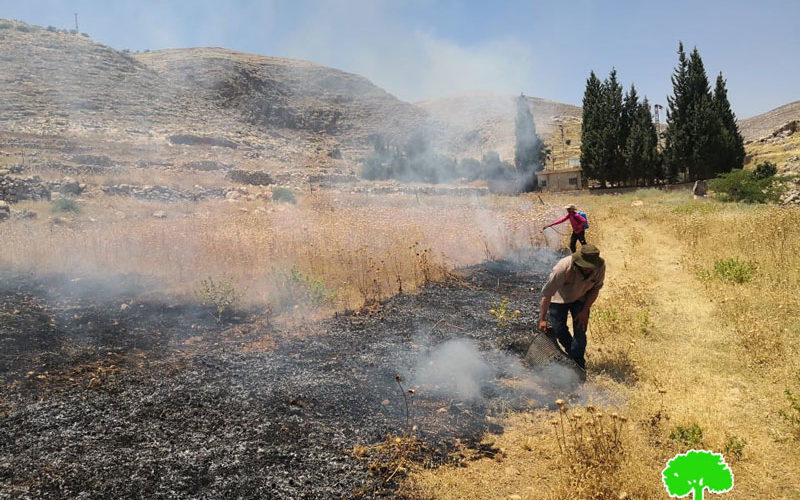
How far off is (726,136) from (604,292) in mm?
22903

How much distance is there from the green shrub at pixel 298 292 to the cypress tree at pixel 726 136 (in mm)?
25857

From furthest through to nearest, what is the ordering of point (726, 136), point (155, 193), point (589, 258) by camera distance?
1. point (726, 136)
2. point (155, 193)
3. point (589, 258)

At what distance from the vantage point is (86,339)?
486cm

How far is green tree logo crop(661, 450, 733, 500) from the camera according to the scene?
1.16m

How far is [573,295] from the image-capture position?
3.90 metres

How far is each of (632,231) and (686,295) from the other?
227 inches

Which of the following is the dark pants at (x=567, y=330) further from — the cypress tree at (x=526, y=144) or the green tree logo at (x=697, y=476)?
the cypress tree at (x=526, y=144)

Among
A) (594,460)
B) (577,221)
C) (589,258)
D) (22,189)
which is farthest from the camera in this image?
(22,189)

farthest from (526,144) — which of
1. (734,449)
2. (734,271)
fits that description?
(734,449)

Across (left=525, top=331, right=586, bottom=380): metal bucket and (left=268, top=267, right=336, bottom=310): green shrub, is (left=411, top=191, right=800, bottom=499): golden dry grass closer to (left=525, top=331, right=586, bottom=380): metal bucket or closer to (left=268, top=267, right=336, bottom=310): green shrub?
(left=525, top=331, right=586, bottom=380): metal bucket

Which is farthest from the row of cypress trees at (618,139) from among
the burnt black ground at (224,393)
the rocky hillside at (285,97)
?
the burnt black ground at (224,393)

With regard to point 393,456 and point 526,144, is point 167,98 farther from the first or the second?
point 393,456

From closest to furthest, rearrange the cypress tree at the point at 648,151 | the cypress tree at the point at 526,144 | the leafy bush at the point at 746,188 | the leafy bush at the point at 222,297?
the leafy bush at the point at 222,297 → the leafy bush at the point at 746,188 → the cypress tree at the point at 648,151 → the cypress tree at the point at 526,144

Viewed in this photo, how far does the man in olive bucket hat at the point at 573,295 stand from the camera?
3789 mm
